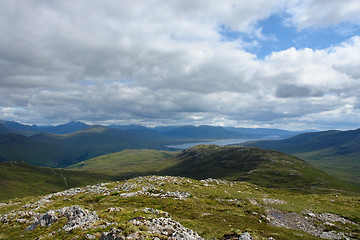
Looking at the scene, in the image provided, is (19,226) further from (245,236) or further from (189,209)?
(245,236)

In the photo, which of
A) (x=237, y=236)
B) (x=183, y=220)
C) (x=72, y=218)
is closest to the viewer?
(x=237, y=236)

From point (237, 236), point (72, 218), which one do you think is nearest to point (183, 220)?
point (237, 236)

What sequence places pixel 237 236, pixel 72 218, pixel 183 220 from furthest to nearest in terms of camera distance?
pixel 183 220, pixel 72 218, pixel 237 236

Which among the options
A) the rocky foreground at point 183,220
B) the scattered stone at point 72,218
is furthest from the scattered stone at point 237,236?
the scattered stone at point 72,218

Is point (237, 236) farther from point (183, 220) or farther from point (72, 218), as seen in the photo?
point (72, 218)

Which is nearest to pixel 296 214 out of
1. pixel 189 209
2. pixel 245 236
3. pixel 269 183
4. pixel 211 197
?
pixel 211 197

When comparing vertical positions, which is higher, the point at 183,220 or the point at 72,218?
the point at 72,218

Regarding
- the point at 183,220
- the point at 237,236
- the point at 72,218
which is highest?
the point at 237,236

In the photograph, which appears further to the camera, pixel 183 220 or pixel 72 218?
pixel 183 220

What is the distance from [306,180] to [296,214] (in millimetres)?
160288

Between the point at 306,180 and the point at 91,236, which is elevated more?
the point at 91,236

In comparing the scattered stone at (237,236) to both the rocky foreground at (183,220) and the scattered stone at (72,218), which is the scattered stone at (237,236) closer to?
the rocky foreground at (183,220)

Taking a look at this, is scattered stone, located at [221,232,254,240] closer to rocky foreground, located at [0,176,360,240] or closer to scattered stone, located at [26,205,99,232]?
rocky foreground, located at [0,176,360,240]

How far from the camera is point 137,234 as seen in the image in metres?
16.1
